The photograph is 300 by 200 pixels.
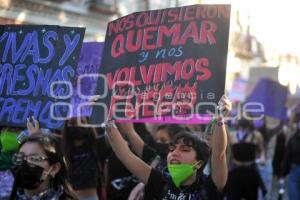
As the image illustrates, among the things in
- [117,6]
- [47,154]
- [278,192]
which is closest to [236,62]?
[117,6]

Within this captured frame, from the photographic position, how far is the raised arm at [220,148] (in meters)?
2.97

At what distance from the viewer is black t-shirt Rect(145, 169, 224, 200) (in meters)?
3.06

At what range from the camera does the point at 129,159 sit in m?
3.40

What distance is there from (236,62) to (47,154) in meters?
27.2

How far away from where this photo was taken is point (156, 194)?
10.6ft

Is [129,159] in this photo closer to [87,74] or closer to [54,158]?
[54,158]

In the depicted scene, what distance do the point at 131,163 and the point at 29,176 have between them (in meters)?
0.67

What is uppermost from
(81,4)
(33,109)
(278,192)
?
(81,4)

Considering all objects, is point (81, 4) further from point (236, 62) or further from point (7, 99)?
point (236, 62)

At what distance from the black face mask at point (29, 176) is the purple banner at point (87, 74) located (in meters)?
1.15

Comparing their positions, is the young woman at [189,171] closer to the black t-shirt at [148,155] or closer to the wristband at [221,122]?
the wristband at [221,122]

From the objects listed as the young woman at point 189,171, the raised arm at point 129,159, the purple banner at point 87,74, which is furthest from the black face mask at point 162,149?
the young woman at point 189,171

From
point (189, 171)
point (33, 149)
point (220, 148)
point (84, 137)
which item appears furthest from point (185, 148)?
point (84, 137)

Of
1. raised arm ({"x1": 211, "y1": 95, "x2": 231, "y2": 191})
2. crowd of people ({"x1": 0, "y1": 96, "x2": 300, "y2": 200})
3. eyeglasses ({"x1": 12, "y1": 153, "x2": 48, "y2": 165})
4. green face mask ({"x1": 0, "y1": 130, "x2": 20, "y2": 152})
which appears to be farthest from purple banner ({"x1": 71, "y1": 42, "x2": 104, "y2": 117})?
raised arm ({"x1": 211, "y1": 95, "x2": 231, "y2": 191})
